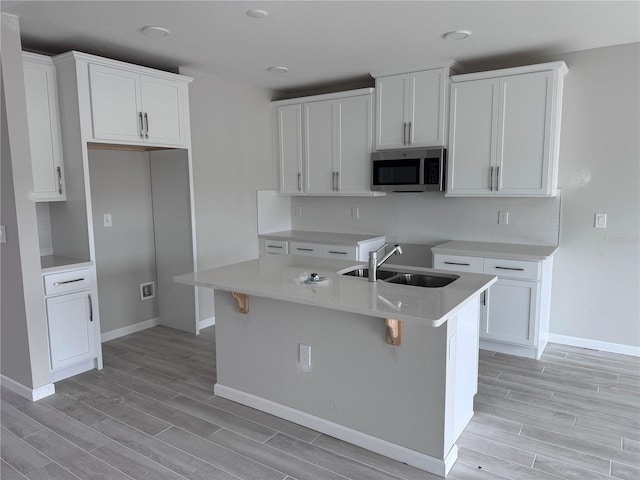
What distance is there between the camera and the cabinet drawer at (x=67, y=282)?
3234 millimetres

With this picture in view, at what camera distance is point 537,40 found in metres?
3.46

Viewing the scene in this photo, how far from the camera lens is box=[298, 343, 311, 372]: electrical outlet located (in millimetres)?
2674

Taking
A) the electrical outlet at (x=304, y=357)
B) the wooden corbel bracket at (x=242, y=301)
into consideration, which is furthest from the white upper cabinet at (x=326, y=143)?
the electrical outlet at (x=304, y=357)

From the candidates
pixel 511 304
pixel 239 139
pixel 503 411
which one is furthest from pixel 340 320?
pixel 239 139

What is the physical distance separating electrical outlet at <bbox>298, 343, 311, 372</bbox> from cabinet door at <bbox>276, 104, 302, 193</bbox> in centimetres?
274

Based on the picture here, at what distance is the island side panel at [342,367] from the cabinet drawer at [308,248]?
1.90m

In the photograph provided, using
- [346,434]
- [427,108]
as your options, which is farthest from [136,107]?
[346,434]

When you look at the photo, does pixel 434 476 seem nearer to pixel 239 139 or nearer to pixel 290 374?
pixel 290 374

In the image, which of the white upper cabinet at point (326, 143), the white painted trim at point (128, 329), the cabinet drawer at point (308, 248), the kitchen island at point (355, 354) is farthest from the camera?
the cabinet drawer at point (308, 248)

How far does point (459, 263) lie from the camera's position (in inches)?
154

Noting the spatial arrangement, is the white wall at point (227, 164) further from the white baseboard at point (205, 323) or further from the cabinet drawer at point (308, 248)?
the cabinet drawer at point (308, 248)

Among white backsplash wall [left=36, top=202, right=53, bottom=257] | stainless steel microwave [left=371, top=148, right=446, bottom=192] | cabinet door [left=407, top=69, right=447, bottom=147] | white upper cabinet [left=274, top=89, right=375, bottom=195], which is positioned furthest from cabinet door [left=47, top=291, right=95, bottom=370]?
cabinet door [left=407, top=69, right=447, bottom=147]

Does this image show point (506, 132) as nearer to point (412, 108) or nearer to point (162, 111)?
point (412, 108)

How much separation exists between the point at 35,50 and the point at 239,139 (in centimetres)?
Answer: 191
